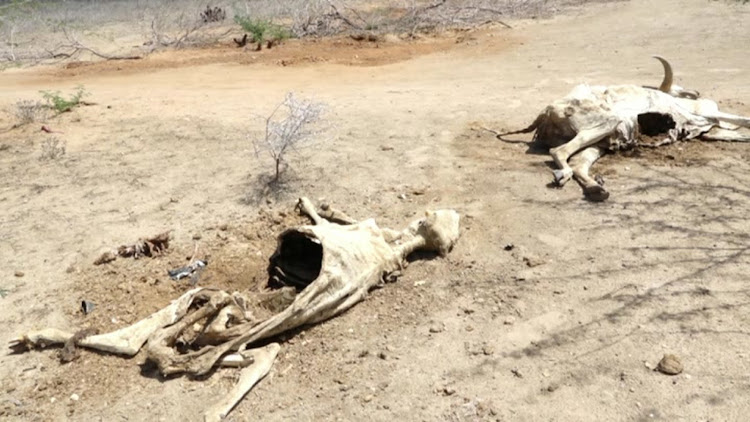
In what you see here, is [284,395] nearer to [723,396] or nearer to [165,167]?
[723,396]

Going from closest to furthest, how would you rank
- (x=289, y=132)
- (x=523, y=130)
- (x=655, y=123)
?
(x=289, y=132), (x=655, y=123), (x=523, y=130)

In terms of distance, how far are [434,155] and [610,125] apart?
4.94ft

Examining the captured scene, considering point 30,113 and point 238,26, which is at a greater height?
point 238,26

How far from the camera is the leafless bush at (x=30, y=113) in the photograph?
24.8ft

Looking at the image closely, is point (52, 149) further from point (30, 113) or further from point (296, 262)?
point (296, 262)

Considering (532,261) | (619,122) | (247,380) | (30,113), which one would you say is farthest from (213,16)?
(247,380)

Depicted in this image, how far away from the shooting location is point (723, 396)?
307 cm

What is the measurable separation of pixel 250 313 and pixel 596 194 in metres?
2.70

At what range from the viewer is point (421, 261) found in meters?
4.37

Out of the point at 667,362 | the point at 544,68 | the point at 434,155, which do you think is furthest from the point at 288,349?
the point at 544,68

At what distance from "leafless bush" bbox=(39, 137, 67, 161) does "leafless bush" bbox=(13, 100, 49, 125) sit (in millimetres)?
906

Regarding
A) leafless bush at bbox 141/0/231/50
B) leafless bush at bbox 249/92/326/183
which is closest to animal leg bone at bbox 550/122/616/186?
leafless bush at bbox 249/92/326/183

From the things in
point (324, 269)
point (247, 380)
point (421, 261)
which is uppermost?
point (324, 269)

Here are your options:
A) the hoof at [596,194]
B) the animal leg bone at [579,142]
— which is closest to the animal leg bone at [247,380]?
the hoof at [596,194]
